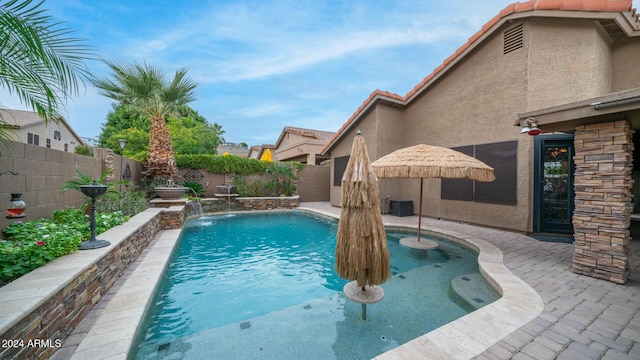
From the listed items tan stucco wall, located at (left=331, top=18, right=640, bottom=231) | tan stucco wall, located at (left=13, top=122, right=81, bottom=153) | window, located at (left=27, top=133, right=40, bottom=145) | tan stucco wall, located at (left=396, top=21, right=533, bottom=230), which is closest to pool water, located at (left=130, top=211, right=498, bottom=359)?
tan stucco wall, located at (left=396, top=21, right=533, bottom=230)

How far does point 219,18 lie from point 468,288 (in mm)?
11953

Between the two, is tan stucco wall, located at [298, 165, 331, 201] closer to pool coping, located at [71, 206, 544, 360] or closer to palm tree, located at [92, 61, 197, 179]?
palm tree, located at [92, 61, 197, 179]

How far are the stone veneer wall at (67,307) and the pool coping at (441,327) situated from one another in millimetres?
218

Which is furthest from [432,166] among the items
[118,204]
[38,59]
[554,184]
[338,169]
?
[118,204]

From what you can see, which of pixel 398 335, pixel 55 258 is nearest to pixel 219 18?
pixel 55 258

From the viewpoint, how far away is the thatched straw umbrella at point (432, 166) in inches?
237

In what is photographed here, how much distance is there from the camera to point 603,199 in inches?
163

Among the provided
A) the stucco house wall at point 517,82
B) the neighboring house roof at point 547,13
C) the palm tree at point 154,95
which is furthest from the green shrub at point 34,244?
the neighboring house roof at point 547,13

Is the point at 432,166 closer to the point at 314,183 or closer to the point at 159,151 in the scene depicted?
the point at 314,183

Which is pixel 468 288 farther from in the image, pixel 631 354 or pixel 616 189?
pixel 616 189

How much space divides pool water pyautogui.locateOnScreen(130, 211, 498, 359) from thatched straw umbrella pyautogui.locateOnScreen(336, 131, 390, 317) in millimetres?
597

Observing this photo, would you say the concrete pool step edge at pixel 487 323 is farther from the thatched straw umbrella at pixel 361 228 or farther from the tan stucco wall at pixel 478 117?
the tan stucco wall at pixel 478 117

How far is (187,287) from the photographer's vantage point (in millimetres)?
4582

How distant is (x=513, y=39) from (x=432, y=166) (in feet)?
20.0
